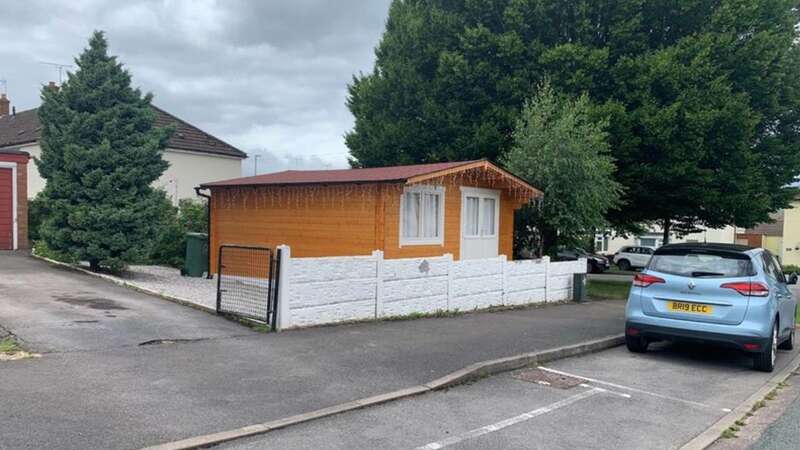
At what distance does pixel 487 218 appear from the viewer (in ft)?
51.8

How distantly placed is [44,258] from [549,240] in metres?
13.8

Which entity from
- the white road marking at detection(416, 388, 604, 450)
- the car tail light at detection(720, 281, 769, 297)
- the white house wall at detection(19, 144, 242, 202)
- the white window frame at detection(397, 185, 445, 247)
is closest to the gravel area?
the white window frame at detection(397, 185, 445, 247)

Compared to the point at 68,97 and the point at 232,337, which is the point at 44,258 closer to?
the point at 68,97

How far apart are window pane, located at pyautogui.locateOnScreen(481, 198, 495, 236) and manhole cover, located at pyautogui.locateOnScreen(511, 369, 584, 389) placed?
7947mm

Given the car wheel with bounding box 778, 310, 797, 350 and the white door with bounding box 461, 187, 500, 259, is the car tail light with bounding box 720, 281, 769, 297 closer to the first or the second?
the car wheel with bounding box 778, 310, 797, 350

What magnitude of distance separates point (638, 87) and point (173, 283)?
14.8m

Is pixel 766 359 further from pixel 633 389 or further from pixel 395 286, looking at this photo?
pixel 395 286

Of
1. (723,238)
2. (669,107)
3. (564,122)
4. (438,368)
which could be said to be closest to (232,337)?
(438,368)

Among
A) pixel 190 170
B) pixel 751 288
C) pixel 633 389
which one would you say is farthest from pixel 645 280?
pixel 190 170

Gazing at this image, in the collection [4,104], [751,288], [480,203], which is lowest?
[751,288]

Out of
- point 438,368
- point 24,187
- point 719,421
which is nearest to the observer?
point 719,421

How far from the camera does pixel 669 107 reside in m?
18.9

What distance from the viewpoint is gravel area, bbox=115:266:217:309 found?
1187 cm

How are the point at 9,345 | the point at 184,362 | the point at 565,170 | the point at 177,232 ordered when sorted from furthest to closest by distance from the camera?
the point at 177,232
the point at 565,170
the point at 9,345
the point at 184,362
